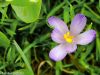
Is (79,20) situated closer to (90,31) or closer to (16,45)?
(90,31)

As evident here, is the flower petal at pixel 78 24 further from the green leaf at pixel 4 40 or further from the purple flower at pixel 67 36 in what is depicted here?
the green leaf at pixel 4 40

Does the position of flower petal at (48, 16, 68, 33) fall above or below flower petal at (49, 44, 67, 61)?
above

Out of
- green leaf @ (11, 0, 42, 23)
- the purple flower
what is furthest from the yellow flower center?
green leaf @ (11, 0, 42, 23)

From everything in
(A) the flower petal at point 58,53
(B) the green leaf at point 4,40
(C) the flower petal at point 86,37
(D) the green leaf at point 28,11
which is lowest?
(A) the flower petal at point 58,53

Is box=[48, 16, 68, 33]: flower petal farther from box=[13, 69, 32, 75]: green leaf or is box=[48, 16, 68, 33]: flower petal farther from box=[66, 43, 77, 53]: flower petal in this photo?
box=[13, 69, 32, 75]: green leaf

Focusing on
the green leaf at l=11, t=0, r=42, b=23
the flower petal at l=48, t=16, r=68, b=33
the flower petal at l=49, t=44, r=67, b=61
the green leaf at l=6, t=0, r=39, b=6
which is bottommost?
the flower petal at l=49, t=44, r=67, b=61

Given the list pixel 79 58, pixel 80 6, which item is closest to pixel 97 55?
pixel 79 58

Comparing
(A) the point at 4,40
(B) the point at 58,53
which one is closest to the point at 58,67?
(B) the point at 58,53

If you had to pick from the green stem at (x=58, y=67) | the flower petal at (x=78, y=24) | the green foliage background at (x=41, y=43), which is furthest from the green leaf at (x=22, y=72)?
the flower petal at (x=78, y=24)
